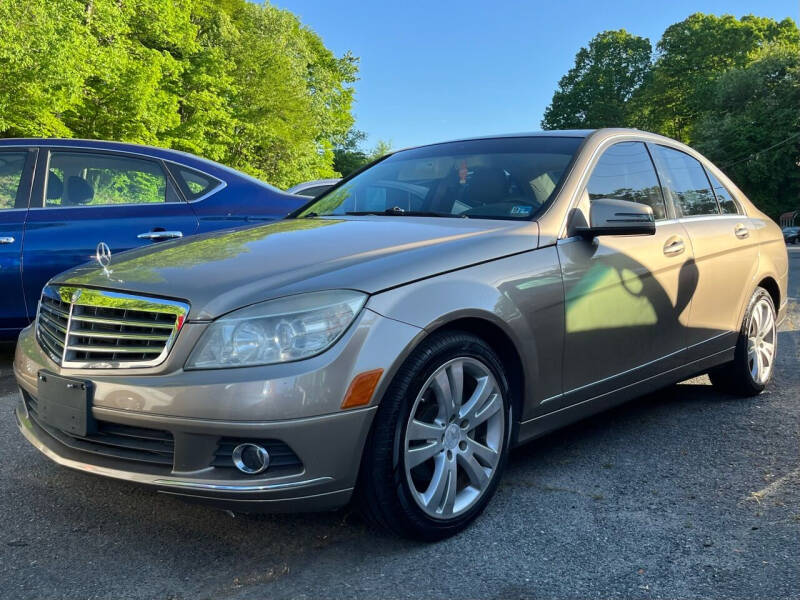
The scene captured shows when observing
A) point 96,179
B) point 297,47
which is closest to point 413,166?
point 96,179

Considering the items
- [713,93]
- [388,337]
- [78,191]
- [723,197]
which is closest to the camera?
[388,337]

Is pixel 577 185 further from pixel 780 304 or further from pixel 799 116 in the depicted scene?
pixel 799 116

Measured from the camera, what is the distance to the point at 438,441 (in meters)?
2.56

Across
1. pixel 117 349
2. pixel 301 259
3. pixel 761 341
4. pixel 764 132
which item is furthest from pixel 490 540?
pixel 764 132

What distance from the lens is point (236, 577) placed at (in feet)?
7.64

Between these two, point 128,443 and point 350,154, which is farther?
point 350,154

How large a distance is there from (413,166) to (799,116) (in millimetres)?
44329

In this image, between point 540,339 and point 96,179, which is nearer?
point 540,339

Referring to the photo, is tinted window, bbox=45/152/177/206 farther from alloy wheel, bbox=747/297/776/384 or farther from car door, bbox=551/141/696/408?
alloy wheel, bbox=747/297/776/384

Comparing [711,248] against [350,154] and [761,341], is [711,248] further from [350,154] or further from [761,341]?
[350,154]

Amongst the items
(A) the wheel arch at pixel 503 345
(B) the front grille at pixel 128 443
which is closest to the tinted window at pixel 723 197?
(A) the wheel arch at pixel 503 345

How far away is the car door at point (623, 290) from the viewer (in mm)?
3070

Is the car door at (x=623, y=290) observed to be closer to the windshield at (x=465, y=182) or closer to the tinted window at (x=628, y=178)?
the tinted window at (x=628, y=178)

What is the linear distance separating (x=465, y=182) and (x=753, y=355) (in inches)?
87.8
